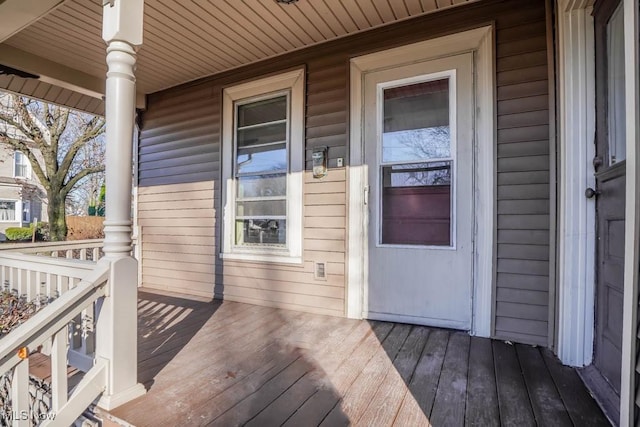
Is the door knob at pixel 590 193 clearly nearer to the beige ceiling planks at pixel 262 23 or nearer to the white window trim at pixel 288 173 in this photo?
the white window trim at pixel 288 173

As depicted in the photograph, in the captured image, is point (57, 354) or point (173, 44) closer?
point (57, 354)

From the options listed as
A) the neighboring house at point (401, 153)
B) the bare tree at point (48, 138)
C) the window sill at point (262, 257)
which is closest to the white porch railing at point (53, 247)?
the neighboring house at point (401, 153)

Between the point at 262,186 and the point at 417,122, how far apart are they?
1662 millimetres

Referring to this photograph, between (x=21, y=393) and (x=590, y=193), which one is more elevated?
(x=590, y=193)

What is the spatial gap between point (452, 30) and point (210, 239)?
306 cm

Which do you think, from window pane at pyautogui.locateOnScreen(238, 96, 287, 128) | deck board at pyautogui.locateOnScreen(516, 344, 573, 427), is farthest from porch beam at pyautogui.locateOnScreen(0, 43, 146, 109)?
deck board at pyautogui.locateOnScreen(516, 344, 573, 427)

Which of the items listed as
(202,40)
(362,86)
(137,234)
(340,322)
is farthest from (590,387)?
(137,234)

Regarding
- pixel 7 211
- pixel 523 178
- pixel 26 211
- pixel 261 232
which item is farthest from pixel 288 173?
pixel 26 211

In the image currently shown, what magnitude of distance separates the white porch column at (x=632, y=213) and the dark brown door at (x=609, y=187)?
0.61 metres

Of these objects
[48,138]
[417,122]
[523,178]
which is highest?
[48,138]

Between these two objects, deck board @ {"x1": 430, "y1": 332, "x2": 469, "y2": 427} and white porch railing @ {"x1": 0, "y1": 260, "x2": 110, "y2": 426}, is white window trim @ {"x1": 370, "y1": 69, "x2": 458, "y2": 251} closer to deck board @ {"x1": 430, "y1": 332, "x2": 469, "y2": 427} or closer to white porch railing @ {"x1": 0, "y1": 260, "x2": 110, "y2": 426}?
deck board @ {"x1": 430, "y1": 332, "x2": 469, "y2": 427}

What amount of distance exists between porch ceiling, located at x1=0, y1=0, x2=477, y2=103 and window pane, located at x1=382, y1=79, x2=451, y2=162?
1.93 ft

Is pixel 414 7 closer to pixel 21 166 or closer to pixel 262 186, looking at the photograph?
pixel 262 186

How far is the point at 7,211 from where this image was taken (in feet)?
46.9
